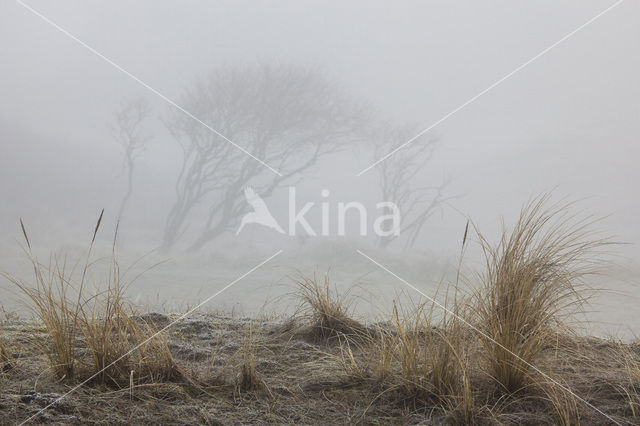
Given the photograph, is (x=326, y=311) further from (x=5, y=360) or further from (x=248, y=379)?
(x=5, y=360)

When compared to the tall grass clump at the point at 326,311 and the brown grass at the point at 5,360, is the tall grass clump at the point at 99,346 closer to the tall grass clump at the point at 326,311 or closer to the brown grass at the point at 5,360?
the brown grass at the point at 5,360

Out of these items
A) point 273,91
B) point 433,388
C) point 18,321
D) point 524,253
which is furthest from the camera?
point 273,91

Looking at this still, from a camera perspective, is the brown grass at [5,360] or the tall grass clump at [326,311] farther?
the tall grass clump at [326,311]

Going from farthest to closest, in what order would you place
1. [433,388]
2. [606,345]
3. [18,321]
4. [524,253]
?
[18,321], [606,345], [524,253], [433,388]

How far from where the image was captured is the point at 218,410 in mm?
1813

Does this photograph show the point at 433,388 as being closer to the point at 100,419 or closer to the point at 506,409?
the point at 506,409

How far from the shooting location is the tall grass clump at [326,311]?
2.94m

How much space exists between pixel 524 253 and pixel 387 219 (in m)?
6.66

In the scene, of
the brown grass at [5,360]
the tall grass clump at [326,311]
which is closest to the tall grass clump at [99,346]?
the brown grass at [5,360]

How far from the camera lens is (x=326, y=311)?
2951mm

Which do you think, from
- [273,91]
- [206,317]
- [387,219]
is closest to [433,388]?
[206,317]

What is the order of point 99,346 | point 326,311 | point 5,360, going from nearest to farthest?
point 99,346, point 5,360, point 326,311

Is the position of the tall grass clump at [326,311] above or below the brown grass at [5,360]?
above

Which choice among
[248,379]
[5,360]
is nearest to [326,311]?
[248,379]
